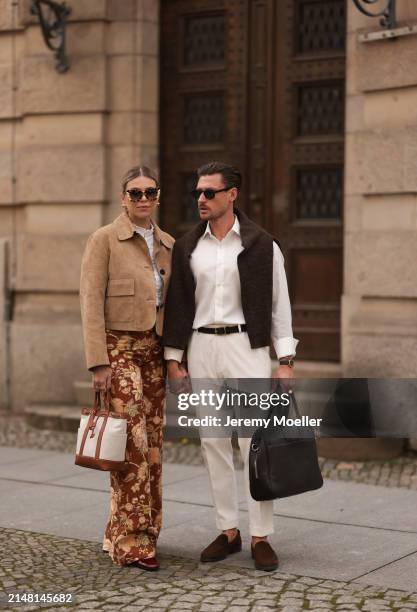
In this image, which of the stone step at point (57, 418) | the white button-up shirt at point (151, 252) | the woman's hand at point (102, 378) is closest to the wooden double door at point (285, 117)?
the stone step at point (57, 418)

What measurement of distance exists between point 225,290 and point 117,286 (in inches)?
21.1

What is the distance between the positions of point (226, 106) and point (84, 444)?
5253 mm

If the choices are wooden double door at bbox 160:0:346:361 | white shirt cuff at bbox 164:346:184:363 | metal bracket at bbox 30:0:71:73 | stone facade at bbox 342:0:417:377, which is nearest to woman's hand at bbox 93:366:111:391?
white shirt cuff at bbox 164:346:184:363

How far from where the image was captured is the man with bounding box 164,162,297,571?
18.7 feet

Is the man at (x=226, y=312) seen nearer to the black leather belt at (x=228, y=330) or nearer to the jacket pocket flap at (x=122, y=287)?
the black leather belt at (x=228, y=330)

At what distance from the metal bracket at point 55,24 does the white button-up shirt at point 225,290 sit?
505 cm

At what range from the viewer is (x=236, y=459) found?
8742 mm

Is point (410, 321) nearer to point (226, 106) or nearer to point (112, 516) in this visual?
point (226, 106)

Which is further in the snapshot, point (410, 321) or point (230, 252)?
point (410, 321)

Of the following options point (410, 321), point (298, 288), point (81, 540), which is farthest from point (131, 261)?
point (298, 288)

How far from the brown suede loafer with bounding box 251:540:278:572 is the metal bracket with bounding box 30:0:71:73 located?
5920 mm

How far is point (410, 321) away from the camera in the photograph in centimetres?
888

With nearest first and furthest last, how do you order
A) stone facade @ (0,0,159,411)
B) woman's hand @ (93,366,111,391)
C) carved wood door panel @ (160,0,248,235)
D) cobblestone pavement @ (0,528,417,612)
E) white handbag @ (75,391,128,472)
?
cobblestone pavement @ (0,528,417,612) → white handbag @ (75,391,128,472) → woman's hand @ (93,366,111,391) → carved wood door panel @ (160,0,248,235) → stone facade @ (0,0,159,411)

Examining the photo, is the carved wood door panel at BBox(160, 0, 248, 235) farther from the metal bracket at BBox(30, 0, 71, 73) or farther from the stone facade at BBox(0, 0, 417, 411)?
the metal bracket at BBox(30, 0, 71, 73)
